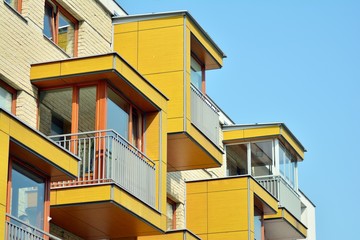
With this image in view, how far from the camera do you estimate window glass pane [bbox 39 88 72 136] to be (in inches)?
1088

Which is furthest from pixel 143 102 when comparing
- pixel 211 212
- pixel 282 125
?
pixel 282 125

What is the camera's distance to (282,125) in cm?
3956

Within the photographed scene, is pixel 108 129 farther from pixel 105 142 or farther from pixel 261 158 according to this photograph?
pixel 261 158

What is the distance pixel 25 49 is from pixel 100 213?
382 cm

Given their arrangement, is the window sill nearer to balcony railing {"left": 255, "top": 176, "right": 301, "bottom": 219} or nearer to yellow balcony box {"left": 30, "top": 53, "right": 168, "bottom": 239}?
yellow balcony box {"left": 30, "top": 53, "right": 168, "bottom": 239}

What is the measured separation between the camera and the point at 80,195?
85.7ft

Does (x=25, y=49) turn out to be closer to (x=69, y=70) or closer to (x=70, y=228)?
(x=69, y=70)

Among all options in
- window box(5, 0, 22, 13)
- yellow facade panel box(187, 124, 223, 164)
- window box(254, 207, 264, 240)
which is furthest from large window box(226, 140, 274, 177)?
window box(5, 0, 22, 13)

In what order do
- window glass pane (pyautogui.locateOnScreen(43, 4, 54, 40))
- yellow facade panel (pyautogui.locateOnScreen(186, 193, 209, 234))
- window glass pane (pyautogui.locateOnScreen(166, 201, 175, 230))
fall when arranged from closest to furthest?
1. window glass pane (pyautogui.locateOnScreen(43, 4, 54, 40))
2. yellow facade panel (pyautogui.locateOnScreen(186, 193, 209, 234))
3. window glass pane (pyautogui.locateOnScreen(166, 201, 175, 230))

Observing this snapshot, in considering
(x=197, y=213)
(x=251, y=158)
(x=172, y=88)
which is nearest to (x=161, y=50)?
(x=172, y=88)

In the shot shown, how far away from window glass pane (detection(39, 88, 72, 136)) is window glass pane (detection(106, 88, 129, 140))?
0.90m

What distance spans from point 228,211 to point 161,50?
227 inches

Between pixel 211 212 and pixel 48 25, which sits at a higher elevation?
pixel 48 25

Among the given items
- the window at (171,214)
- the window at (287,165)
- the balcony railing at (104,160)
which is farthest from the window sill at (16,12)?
the window at (287,165)
